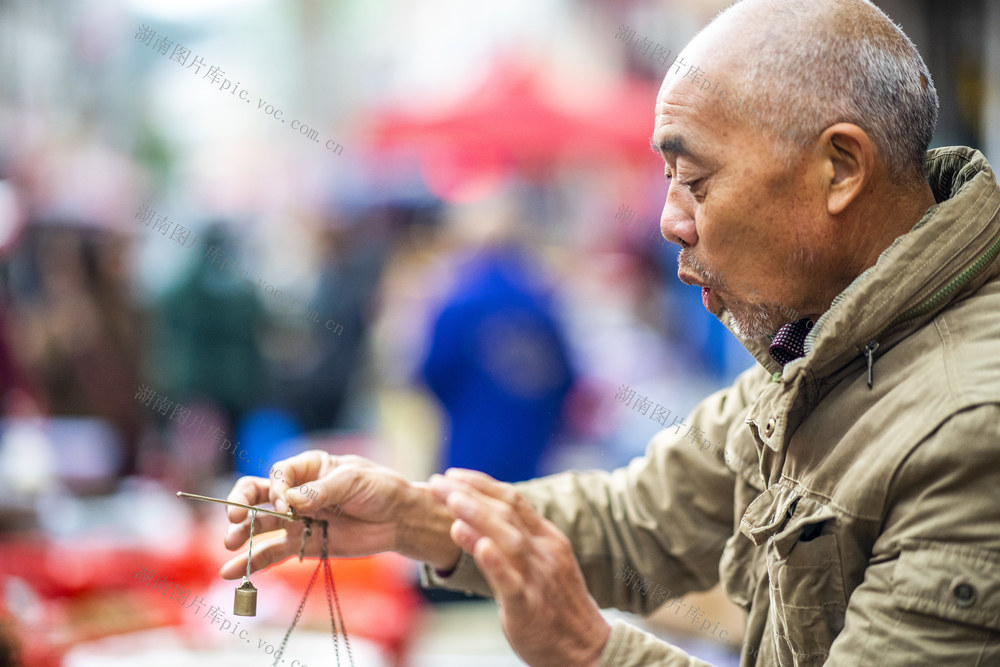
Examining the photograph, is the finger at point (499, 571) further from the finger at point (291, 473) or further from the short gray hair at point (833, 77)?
the short gray hair at point (833, 77)

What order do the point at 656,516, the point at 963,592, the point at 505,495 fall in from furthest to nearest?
the point at 656,516
the point at 505,495
the point at 963,592

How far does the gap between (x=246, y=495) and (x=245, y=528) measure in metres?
0.06

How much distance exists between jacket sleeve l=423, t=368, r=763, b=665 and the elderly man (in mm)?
194

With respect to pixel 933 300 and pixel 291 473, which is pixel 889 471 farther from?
pixel 291 473

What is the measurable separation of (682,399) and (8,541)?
419 cm

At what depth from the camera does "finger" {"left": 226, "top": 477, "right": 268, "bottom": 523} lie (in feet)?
6.28

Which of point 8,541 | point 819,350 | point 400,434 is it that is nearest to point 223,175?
point 400,434

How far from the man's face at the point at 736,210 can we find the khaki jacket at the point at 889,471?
14cm

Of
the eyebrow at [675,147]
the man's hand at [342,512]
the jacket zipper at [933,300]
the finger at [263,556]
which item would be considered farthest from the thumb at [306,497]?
the jacket zipper at [933,300]

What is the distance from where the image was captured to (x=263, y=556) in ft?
6.51

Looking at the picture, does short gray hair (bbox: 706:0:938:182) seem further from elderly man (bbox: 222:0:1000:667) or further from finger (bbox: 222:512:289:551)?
finger (bbox: 222:512:289:551)

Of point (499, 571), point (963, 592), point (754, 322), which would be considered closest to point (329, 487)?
point (499, 571)

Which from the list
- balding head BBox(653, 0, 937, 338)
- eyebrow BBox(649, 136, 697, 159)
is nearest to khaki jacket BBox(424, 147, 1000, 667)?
balding head BBox(653, 0, 937, 338)

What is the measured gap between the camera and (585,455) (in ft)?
19.9
